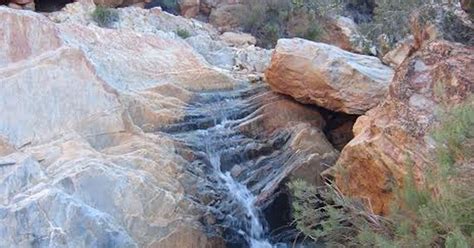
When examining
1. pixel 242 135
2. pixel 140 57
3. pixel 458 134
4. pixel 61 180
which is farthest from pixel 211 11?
pixel 458 134

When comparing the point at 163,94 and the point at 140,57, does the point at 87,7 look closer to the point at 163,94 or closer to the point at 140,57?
the point at 140,57

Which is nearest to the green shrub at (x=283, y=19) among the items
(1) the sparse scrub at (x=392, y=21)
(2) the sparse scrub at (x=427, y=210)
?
(1) the sparse scrub at (x=392, y=21)

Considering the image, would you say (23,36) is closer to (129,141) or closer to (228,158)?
(129,141)

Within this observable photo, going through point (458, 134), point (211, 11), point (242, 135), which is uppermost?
point (458, 134)

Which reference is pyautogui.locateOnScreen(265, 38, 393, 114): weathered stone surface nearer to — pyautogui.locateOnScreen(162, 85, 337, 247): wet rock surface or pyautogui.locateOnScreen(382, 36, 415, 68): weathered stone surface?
pyautogui.locateOnScreen(382, 36, 415, 68): weathered stone surface

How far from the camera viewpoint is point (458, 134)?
469cm

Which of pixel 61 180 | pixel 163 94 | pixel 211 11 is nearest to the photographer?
pixel 61 180

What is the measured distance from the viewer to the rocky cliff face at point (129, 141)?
20.5 ft

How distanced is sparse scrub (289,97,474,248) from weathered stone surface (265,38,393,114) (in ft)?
7.91

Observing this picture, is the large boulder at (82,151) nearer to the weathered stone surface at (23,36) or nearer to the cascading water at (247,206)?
the weathered stone surface at (23,36)

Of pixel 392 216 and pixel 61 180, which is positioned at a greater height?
pixel 392 216

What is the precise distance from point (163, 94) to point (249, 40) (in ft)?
18.2

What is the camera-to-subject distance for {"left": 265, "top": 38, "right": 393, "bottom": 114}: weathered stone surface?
8.75 metres

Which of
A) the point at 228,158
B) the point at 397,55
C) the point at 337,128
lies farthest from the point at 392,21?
the point at 228,158
